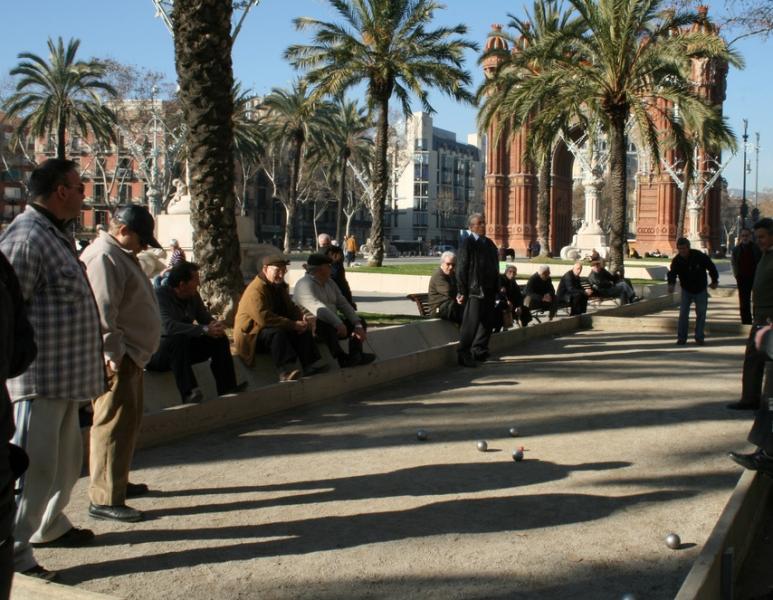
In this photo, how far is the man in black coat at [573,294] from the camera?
16203 mm

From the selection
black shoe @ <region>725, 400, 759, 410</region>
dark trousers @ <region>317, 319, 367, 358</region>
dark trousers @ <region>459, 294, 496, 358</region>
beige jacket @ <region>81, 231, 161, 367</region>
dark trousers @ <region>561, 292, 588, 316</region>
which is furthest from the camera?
dark trousers @ <region>561, 292, 588, 316</region>

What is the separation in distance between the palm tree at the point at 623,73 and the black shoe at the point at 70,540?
17970 millimetres

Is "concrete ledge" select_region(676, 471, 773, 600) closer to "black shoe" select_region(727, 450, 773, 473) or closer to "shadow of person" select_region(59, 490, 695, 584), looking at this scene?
"black shoe" select_region(727, 450, 773, 473)

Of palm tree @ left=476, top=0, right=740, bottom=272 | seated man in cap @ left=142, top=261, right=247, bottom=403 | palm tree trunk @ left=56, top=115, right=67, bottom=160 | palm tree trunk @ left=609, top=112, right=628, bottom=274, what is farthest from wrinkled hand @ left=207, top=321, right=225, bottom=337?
palm tree trunk @ left=56, top=115, right=67, bottom=160

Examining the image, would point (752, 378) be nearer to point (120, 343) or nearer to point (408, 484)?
point (408, 484)

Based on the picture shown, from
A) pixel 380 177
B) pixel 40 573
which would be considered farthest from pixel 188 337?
pixel 380 177

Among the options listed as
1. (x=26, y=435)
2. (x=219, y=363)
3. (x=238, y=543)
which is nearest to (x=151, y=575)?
(x=238, y=543)

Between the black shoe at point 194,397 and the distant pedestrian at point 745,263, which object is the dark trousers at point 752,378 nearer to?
the black shoe at point 194,397

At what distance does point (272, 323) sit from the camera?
25.3ft

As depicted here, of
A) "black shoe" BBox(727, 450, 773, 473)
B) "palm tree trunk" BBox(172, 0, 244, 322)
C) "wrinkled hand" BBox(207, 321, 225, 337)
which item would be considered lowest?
"black shoe" BBox(727, 450, 773, 473)

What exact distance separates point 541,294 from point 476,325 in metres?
5.71

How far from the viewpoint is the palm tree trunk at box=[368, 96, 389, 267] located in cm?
2753

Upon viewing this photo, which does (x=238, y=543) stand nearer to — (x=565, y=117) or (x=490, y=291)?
(x=490, y=291)

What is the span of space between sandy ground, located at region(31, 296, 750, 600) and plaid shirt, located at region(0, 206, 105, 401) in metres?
0.89
